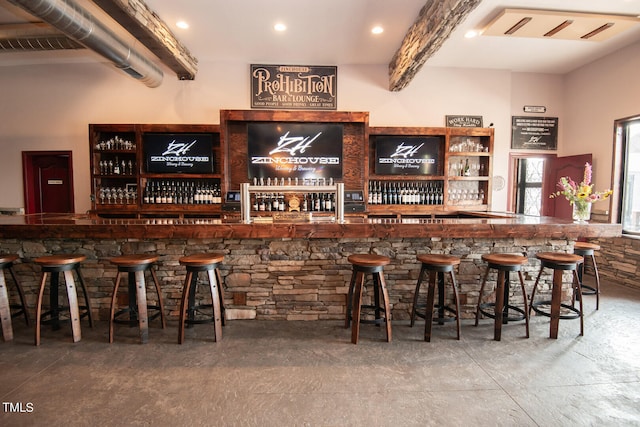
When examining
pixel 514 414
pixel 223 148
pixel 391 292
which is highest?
pixel 223 148

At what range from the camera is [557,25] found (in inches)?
159

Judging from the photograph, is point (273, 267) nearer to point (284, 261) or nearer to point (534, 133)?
point (284, 261)

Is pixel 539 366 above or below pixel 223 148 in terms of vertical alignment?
below

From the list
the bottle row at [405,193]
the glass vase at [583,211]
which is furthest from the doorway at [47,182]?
the glass vase at [583,211]

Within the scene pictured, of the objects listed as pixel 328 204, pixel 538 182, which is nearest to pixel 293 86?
pixel 328 204

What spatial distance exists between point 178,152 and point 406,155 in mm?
3651

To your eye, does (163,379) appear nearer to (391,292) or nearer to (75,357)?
(75,357)

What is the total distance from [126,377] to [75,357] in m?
0.59

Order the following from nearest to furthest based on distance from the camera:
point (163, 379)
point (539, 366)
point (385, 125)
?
point (163, 379)
point (539, 366)
point (385, 125)

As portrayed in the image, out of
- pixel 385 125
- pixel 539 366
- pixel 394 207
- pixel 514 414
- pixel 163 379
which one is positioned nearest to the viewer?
pixel 514 414

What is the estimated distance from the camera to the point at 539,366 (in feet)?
7.75

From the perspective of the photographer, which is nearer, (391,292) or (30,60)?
(391,292)

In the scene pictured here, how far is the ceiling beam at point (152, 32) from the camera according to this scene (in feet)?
10.9

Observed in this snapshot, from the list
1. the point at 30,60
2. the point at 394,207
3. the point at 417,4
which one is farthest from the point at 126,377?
the point at 30,60
